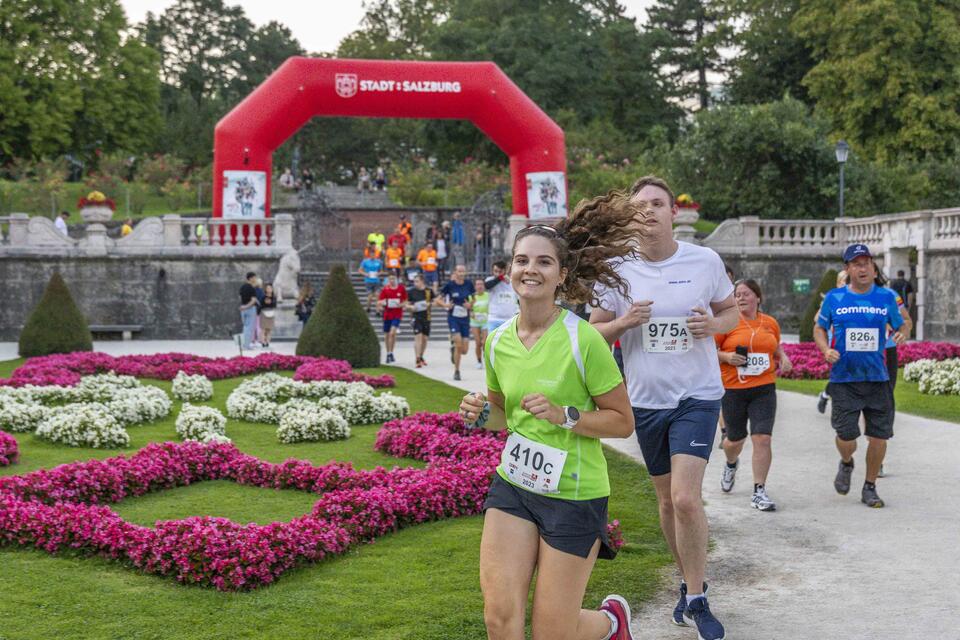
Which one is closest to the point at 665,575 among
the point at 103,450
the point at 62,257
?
the point at 103,450

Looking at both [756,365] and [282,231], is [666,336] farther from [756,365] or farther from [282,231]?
[282,231]

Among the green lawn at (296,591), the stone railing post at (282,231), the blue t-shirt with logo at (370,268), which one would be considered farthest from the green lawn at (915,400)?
the stone railing post at (282,231)

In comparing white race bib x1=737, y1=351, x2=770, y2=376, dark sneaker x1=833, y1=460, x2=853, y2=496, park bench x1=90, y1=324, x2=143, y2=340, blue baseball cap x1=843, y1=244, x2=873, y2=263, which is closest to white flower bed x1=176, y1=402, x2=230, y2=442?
white race bib x1=737, y1=351, x2=770, y2=376

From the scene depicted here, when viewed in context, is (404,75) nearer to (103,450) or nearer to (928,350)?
(928,350)

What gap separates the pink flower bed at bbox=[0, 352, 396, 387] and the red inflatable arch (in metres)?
8.65

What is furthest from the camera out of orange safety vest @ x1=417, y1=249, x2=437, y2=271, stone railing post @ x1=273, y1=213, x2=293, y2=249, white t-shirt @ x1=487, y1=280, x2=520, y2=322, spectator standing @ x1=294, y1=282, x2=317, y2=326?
orange safety vest @ x1=417, y1=249, x2=437, y2=271

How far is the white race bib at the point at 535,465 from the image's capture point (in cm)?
407

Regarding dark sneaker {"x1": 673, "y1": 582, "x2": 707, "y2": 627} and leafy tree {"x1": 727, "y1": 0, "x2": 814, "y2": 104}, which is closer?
dark sneaker {"x1": 673, "y1": 582, "x2": 707, "y2": 627}

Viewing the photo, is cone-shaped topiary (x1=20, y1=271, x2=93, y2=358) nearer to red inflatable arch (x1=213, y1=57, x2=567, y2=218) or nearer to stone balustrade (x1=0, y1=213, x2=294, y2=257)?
red inflatable arch (x1=213, y1=57, x2=567, y2=218)

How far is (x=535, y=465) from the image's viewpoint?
4105 mm

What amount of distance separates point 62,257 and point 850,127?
28277mm

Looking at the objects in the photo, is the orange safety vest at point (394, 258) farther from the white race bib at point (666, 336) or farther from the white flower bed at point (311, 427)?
the white race bib at point (666, 336)

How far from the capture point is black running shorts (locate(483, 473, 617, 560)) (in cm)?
403

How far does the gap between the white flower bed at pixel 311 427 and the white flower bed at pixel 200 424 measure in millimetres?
598
